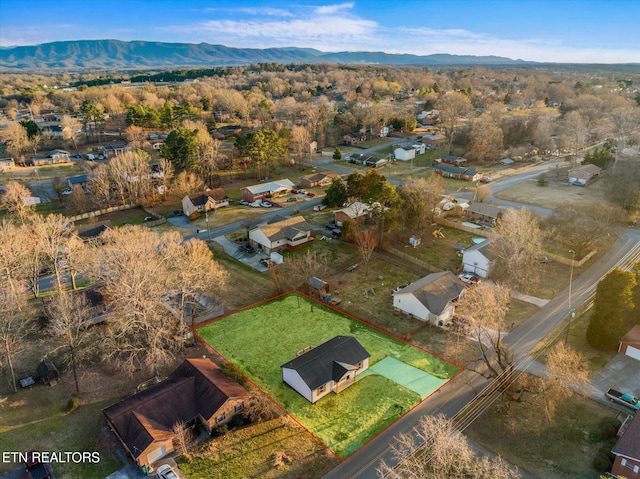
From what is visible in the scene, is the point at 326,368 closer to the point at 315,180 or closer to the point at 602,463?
the point at 602,463

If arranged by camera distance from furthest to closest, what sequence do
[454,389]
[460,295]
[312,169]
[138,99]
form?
[138,99] → [312,169] → [460,295] → [454,389]

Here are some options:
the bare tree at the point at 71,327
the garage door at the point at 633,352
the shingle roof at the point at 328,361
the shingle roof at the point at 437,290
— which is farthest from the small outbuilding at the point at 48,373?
the garage door at the point at 633,352

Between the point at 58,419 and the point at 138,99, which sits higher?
the point at 138,99

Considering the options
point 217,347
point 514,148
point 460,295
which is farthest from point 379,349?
point 514,148

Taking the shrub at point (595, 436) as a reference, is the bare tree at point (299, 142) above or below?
above

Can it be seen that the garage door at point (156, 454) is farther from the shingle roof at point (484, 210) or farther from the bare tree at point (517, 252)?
the shingle roof at point (484, 210)

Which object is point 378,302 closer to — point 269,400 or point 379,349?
point 379,349
